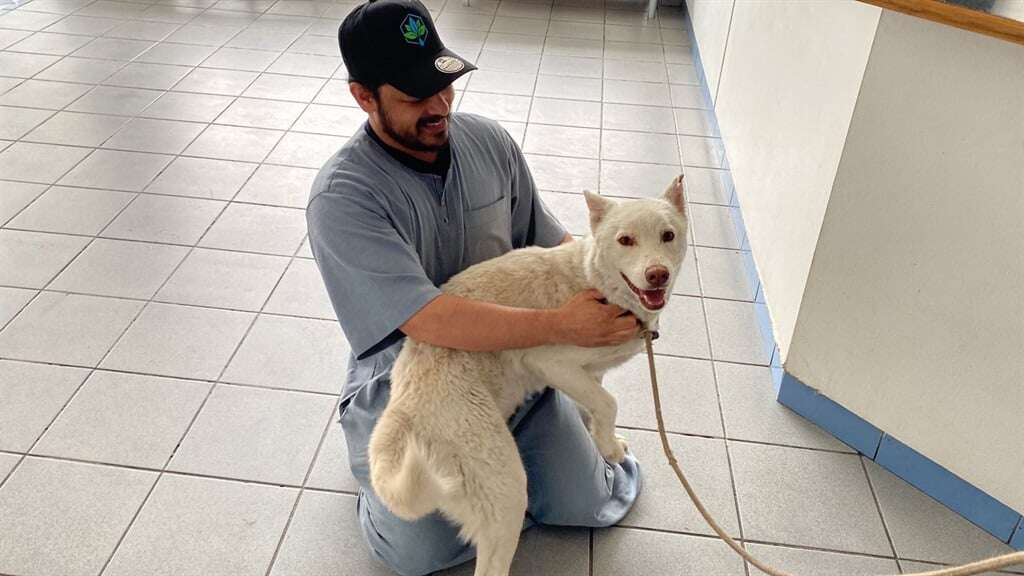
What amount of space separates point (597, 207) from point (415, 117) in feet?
1.42

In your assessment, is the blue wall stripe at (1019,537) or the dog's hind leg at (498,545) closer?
the dog's hind leg at (498,545)

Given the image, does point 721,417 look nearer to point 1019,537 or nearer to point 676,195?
point 1019,537

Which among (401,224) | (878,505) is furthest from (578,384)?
(878,505)

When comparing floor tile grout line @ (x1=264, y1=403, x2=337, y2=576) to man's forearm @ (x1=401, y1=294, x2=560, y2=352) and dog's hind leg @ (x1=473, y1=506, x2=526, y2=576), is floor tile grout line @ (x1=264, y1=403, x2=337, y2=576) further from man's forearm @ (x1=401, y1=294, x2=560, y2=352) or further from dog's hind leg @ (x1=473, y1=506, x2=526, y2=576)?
man's forearm @ (x1=401, y1=294, x2=560, y2=352)

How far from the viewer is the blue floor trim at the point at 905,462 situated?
6.33 ft

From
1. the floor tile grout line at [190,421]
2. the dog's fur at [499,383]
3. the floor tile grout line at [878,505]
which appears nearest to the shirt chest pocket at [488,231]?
the dog's fur at [499,383]

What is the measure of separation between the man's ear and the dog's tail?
646mm

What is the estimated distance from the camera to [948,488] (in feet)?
6.62

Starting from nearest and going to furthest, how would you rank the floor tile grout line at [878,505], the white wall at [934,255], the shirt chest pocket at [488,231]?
the white wall at [934,255], the shirt chest pocket at [488,231], the floor tile grout line at [878,505]

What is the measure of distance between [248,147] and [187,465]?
2038 millimetres

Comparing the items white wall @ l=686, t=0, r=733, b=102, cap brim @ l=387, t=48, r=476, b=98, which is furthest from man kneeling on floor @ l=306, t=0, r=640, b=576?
white wall @ l=686, t=0, r=733, b=102

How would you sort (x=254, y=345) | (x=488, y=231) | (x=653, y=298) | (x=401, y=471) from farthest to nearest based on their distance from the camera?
(x=254, y=345)
(x=488, y=231)
(x=653, y=298)
(x=401, y=471)

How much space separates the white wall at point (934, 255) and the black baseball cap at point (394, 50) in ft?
3.57

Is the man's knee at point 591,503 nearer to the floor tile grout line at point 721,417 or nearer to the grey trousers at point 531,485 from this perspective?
the grey trousers at point 531,485
